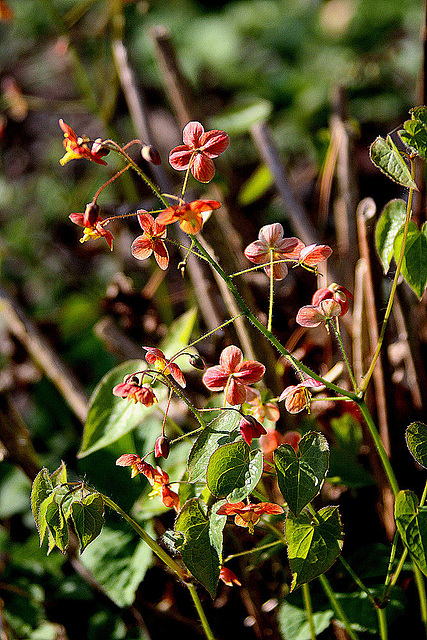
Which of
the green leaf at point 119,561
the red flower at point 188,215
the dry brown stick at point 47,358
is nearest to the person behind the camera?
the red flower at point 188,215

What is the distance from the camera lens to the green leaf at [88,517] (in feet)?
1.63

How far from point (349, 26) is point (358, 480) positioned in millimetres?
2444

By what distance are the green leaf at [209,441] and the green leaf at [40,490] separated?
0.13m

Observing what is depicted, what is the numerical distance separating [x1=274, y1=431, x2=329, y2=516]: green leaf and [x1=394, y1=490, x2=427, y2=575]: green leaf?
0.25ft

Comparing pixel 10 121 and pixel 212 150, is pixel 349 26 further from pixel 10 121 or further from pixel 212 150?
pixel 212 150

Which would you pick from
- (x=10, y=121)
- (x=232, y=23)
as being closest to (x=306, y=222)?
(x=10, y=121)

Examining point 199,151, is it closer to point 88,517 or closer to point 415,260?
point 415,260

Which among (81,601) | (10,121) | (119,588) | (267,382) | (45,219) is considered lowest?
(81,601)

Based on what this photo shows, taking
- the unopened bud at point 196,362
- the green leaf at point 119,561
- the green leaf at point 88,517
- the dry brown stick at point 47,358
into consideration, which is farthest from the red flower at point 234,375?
the dry brown stick at point 47,358

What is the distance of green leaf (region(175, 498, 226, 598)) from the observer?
499 millimetres

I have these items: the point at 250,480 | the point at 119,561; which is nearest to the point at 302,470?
the point at 250,480

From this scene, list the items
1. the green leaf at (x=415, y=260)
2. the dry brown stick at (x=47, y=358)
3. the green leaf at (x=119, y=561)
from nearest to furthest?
1. the green leaf at (x=415, y=260)
2. the green leaf at (x=119, y=561)
3. the dry brown stick at (x=47, y=358)

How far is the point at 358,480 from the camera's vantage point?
0.74 metres

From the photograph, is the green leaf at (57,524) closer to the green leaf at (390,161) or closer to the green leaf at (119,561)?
the green leaf at (119,561)
